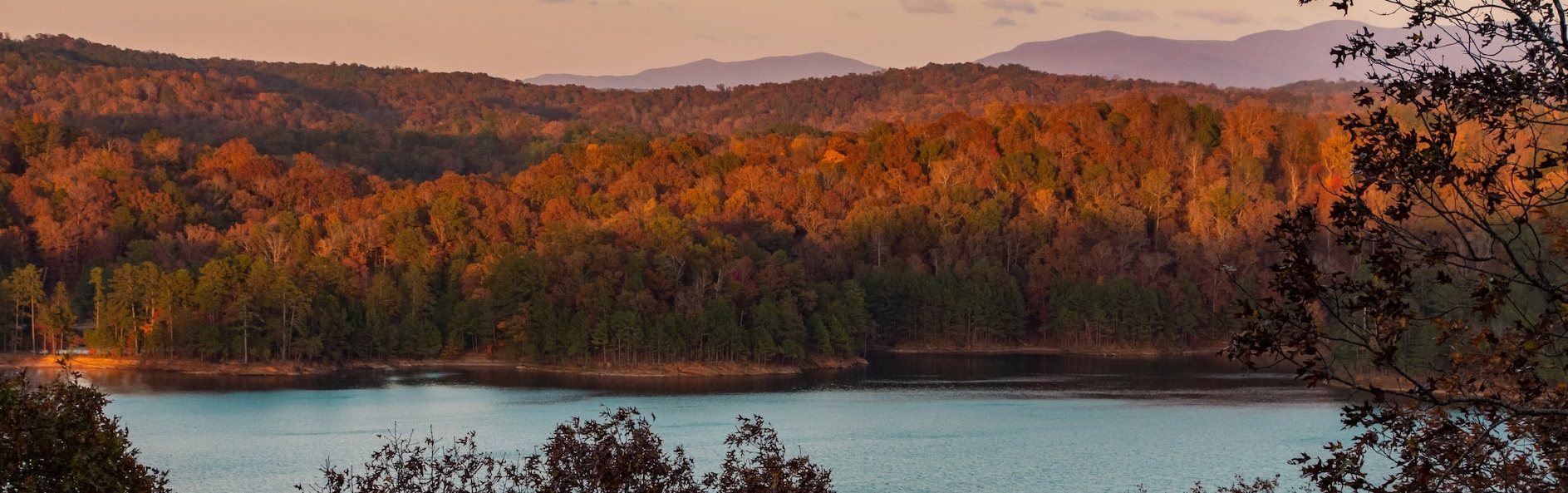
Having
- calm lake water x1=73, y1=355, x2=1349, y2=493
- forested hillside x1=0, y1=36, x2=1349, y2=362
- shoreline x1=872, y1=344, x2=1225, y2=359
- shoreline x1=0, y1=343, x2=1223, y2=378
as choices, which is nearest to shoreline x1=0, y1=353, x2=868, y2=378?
shoreline x1=0, y1=343, x2=1223, y2=378

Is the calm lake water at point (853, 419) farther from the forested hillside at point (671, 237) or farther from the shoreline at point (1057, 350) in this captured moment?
the shoreline at point (1057, 350)

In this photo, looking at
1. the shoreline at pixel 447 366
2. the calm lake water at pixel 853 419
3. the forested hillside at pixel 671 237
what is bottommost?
the calm lake water at pixel 853 419

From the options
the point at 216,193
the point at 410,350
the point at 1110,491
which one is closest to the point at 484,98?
the point at 216,193

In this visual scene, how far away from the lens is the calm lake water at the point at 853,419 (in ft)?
94.2

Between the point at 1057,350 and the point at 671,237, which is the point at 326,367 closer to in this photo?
the point at 671,237

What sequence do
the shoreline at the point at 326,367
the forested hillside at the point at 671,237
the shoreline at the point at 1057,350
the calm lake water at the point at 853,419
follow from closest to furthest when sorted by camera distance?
1. the calm lake water at the point at 853,419
2. the shoreline at the point at 326,367
3. the forested hillside at the point at 671,237
4. the shoreline at the point at 1057,350

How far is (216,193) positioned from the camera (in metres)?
79.2

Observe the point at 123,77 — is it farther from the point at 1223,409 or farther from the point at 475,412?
the point at 1223,409

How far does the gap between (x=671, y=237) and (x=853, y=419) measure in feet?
81.2

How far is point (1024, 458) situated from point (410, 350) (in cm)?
3286

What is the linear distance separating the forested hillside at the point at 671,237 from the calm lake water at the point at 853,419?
12.8 ft

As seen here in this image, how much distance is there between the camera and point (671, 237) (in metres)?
61.3

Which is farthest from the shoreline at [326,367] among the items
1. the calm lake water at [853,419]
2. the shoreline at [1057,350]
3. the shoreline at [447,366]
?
the shoreline at [1057,350]

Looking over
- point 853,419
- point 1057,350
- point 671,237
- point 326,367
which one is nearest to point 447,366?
point 326,367
